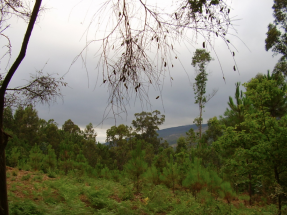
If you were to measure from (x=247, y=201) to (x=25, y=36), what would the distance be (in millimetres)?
13041

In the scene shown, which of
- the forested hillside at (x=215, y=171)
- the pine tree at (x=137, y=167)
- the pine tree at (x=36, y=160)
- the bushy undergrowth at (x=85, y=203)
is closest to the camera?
the bushy undergrowth at (x=85, y=203)

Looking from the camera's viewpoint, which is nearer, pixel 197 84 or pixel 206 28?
pixel 206 28

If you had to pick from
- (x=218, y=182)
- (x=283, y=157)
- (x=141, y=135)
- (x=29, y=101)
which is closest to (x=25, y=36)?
(x=29, y=101)

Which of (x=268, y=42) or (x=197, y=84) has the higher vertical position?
(x=268, y=42)

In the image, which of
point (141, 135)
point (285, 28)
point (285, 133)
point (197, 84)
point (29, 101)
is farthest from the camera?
point (141, 135)

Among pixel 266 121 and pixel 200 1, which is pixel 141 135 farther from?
pixel 200 1

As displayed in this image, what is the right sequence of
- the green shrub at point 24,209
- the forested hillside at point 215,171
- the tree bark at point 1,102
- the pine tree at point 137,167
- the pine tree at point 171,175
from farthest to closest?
1. the pine tree at point 171,175
2. the pine tree at point 137,167
3. the forested hillside at point 215,171
4. the green shrub at point 24,209
5. the tree bark at point 1,102

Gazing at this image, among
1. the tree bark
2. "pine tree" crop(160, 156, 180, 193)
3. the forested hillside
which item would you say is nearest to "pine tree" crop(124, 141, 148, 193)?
the forested hillside

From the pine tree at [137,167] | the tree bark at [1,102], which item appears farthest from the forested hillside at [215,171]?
the tree bark at [1,102]

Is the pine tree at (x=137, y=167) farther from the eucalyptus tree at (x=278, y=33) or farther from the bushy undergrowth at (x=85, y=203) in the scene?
the eucalyptus tree at (x=278, y=33)

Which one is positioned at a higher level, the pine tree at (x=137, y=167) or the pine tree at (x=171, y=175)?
the pine tree at (x=137, y=167)

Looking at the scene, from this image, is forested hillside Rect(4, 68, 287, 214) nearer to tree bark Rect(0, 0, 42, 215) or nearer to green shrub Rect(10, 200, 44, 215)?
green shrub Rect(10, 200, 44, 215)

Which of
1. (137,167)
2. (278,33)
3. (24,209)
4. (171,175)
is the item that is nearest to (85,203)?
(24,209)

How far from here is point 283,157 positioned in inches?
301
